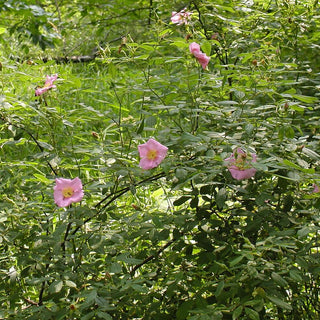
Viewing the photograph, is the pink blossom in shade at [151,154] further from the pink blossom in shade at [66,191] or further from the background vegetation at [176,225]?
the pink blossom in shade at [66,191]

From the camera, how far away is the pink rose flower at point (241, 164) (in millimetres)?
1486

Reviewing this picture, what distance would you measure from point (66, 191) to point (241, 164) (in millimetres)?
492

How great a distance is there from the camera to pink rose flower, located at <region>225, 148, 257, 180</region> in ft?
4.87

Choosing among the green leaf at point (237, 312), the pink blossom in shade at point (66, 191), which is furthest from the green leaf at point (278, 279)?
the pink blossom in shade at point (66, 191)

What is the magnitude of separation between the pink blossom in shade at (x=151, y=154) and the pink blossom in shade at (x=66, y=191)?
0.63 feet

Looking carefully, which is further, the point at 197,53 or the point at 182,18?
the point at 182,18

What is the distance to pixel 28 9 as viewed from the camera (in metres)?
5.23

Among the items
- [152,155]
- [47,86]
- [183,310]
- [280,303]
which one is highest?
[47,86]

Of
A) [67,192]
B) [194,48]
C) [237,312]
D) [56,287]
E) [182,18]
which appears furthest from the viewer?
[182,18]

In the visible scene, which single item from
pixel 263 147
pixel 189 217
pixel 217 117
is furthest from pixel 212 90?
pixel 189 217

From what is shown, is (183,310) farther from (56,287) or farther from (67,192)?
(67,192)

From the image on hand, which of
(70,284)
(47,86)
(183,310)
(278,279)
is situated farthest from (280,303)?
(47,86)

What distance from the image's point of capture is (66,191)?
1.56m

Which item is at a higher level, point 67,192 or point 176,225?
point 67,192
